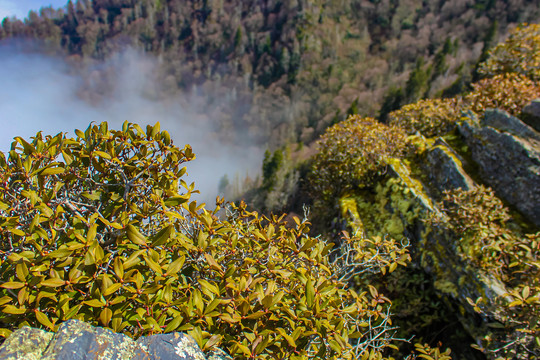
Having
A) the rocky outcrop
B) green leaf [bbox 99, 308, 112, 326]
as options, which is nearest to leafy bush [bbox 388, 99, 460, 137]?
the rocky outcrop

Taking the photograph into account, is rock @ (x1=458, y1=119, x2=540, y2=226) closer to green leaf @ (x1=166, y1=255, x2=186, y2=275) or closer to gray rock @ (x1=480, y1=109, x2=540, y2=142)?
gray rock @ (x1=480, y1=109, x2=540, y2=142)

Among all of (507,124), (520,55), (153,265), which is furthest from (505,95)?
(153,265)

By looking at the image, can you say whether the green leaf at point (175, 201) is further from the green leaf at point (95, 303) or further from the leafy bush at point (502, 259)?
the leafy bush at point (502, 259)

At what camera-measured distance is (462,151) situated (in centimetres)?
712

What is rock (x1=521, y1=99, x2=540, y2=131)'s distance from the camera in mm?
6812

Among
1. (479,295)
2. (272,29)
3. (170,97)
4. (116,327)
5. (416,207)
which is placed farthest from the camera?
(170,97)

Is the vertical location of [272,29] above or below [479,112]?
above

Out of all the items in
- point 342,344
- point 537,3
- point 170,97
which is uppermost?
point 537,3

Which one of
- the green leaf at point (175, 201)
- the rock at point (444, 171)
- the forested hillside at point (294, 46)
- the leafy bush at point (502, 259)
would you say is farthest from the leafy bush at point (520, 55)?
the forested hillside at point (294, 46)

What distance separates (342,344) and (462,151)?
6.84 m

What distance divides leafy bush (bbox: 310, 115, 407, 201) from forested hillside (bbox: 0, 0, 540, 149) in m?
50.3

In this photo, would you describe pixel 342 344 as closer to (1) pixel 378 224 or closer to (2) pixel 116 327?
(2) pixel 116 327

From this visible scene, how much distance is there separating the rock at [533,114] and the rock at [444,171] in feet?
6.41


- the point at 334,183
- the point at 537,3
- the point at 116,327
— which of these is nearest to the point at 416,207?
the point at 334,183
